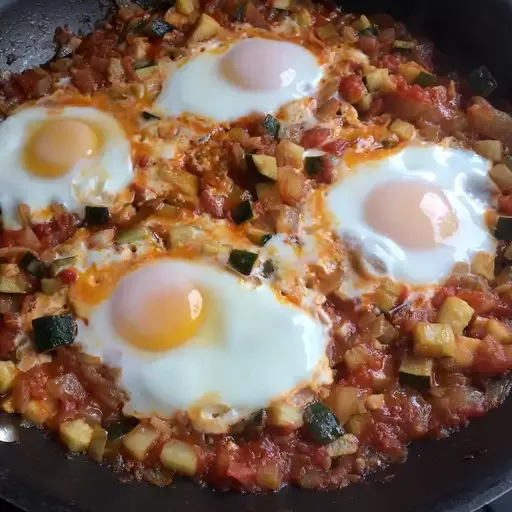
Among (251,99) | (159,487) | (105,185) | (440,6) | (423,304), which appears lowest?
(159,487)

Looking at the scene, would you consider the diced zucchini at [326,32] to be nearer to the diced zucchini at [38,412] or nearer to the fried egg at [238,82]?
Answer: the fried egg at [238,82]

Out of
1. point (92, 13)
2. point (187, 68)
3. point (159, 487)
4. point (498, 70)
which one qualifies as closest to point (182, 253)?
point (159, 487)

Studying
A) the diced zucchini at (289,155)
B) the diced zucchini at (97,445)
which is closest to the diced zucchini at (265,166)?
the diced zucchini at (289,155)

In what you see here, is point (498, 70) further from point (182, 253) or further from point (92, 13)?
point (92, 13)

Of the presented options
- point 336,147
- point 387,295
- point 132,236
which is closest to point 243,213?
point 132,236

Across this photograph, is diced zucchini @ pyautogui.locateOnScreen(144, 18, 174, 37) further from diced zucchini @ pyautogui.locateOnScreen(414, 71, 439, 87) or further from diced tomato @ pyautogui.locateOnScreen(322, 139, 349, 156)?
diced zucchini @ pyautogui.locateOnScreen(414, 71, 439, 87)

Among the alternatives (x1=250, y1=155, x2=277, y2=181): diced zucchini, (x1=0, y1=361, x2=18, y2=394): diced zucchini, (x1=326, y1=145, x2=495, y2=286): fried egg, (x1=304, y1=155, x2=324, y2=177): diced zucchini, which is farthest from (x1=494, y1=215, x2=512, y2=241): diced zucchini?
(x1=0, y1=361, x2=18, y2=394): diced zucchini

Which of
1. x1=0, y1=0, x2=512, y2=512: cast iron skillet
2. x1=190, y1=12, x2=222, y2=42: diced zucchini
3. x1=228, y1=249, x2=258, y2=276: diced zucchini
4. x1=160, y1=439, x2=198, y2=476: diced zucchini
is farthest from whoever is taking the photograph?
x1=190, y1=12, x2=222, y2=42: diced zucchini
